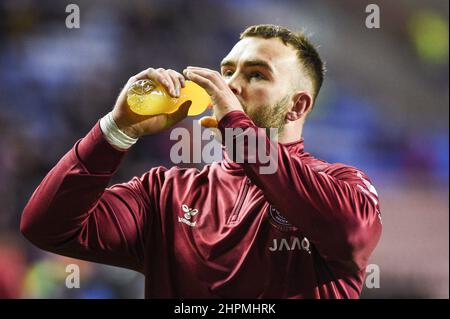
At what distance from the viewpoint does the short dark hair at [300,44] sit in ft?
6.77

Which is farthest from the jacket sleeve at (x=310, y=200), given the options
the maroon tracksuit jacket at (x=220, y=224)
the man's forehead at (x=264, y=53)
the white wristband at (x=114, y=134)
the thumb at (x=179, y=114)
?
the man's forehead at (x=264, y=53)

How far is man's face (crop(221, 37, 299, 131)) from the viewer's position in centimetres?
196

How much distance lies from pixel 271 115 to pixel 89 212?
0.60 m

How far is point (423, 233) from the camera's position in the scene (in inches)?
128

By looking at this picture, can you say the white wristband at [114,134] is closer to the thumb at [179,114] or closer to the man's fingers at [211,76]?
the thumb at [179,114]

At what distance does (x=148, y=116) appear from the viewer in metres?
1.76

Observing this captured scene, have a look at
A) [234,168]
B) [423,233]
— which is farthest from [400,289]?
[234,168]

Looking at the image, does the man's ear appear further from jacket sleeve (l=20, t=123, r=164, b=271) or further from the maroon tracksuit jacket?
jacket sleeve (l=20, t=123, r=164, b=271)

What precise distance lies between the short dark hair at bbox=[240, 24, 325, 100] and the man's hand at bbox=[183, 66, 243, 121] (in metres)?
0.39

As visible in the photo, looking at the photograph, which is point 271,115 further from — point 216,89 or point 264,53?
point 216,89

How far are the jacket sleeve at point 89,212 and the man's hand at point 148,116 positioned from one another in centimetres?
6

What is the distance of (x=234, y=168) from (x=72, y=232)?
513mm

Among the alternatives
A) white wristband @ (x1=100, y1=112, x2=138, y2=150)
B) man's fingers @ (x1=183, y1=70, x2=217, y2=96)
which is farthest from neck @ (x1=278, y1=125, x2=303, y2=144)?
white wristband @ (x1=100, y1=112, x2=138, y2=150)
